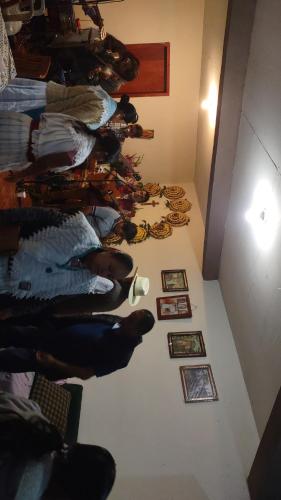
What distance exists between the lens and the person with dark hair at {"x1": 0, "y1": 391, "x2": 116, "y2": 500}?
1119 mm

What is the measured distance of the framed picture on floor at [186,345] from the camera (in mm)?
3285

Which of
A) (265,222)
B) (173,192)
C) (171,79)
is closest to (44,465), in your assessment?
(265,222)

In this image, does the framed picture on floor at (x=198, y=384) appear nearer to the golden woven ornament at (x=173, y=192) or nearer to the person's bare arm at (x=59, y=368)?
the person's bare arm at (x=59, y=368)

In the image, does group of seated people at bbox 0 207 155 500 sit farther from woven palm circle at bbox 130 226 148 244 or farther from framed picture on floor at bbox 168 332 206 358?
woven palm circle at bbox 130 226 148 244

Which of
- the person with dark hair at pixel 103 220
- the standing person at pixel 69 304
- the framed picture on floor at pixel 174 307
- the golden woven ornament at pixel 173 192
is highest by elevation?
the golden woven ornament at pixel 173 192

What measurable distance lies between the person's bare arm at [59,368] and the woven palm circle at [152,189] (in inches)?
138

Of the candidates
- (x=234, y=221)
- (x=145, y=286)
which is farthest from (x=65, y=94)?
(x=234, y=221)

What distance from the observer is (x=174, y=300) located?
12.2 feet

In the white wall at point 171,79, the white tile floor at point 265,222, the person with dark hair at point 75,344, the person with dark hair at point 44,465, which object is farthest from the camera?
the white wall at point 171,79

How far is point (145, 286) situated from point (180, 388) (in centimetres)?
131

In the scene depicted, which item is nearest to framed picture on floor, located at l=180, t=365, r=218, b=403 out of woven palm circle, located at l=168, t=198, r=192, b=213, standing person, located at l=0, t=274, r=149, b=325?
standing person, located at l=0, t=274, r=149, b=325

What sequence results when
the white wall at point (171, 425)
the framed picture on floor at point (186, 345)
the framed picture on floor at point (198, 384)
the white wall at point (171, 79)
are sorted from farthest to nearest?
the white wall at point (171, 79) → the framed picture on floor at point (186, 345) → the framed picture on floor at point (198, 384) → the white wall at point (171, 425)

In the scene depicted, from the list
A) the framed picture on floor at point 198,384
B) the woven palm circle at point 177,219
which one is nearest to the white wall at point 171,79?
the woven palm circle at point 177,219

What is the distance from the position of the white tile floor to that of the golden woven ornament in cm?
174
